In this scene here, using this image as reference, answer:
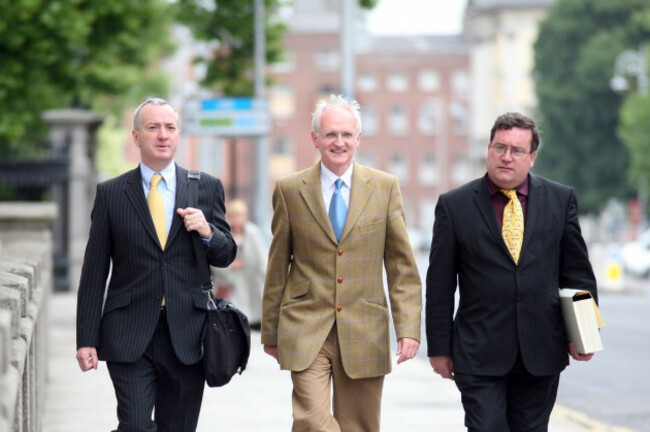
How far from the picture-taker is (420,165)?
357 feet

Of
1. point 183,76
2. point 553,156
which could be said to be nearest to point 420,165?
point 183,76

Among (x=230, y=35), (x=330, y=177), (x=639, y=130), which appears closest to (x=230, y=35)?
(x=230, y=35)

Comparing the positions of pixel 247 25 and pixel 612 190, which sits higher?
pixel 247 25

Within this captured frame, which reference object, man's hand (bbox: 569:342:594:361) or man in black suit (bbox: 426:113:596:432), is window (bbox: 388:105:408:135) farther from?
man's hand (bbox: 569:342:594:361)

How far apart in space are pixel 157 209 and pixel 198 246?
255 mm

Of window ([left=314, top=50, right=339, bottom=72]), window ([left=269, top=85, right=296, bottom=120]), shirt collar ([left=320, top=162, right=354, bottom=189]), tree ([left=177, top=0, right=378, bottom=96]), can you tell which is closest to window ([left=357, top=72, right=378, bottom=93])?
window ([left=314, top=50, right=339, bottom=72])

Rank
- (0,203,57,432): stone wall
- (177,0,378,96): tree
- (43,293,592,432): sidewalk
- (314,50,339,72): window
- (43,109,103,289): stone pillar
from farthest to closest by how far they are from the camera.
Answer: (314,50,339,72): window < (177,0,378,96): tree < (43,109,103,289): stone pillar < (43,293,592,432): sidewalk < (0,203,57,432): stone wall

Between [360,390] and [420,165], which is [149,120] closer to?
[360,390]

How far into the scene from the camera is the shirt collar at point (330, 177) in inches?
251

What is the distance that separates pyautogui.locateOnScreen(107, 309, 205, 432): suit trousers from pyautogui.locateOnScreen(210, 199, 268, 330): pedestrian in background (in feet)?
22.4

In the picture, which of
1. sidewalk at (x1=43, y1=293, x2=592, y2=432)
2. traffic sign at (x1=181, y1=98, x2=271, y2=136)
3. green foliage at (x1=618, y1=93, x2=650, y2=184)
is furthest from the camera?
green foliage at (x1=618, y1=93, x2=650, y2=184)

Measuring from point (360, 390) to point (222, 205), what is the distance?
1.06 m

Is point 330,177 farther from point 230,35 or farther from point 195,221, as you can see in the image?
point 230,35

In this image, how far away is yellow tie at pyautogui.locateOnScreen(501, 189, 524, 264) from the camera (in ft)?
19.8
